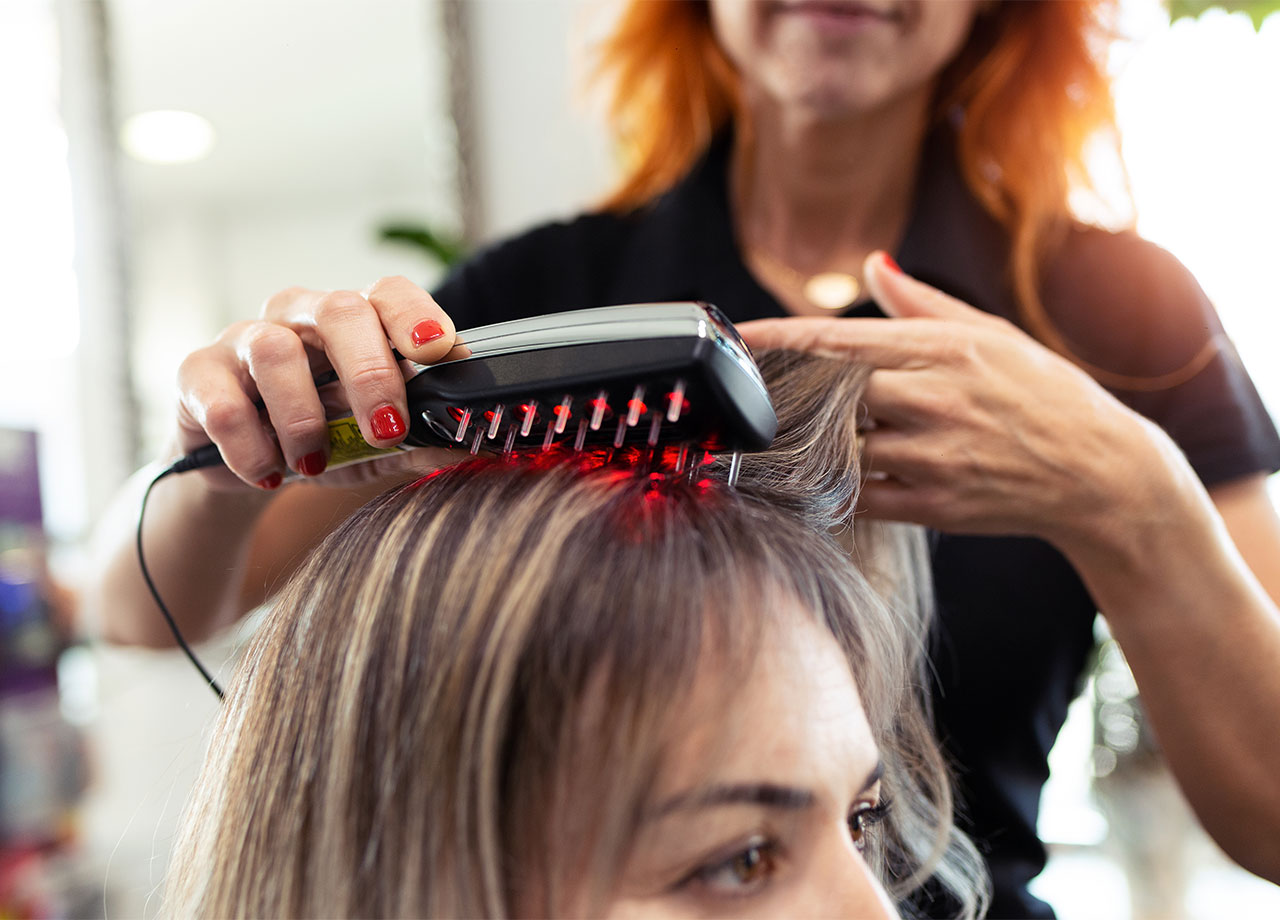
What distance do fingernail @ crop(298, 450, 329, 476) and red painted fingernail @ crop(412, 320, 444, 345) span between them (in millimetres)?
103

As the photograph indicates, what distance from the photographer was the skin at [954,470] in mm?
557

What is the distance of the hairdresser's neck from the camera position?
3.08ft

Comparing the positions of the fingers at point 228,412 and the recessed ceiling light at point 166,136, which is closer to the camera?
the fingers at point 228,412

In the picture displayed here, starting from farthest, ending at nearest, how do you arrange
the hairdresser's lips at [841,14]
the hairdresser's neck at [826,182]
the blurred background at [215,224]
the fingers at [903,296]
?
the blurred background at [215,224] < the hairdresser's neck at [826,182] < the hairdresser's lips at [841,14] < the fingers at [903,296]

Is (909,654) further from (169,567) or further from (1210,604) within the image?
(169,567)

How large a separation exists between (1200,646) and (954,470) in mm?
224

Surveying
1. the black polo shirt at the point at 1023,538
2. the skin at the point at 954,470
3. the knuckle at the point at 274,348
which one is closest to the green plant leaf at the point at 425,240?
the black polo shirt at the point at 1023,538

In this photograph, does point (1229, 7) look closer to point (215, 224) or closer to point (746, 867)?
point (746, 867)

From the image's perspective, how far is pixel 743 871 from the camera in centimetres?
51

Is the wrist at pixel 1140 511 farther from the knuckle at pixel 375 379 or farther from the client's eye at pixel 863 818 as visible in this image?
the knuckle at pixel 375 379

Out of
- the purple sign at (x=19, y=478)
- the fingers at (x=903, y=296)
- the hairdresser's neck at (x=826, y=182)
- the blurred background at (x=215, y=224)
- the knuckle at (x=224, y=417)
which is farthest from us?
the blurred background at (x=215, y=224)

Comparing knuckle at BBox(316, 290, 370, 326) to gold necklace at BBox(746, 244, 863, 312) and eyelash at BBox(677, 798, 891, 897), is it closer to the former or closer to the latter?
eyelash at BBox(677, 798, 891, 897)

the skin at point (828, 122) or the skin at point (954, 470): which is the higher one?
the skin at point (828, 122)

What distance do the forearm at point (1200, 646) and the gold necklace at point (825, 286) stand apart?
15.6 inches
